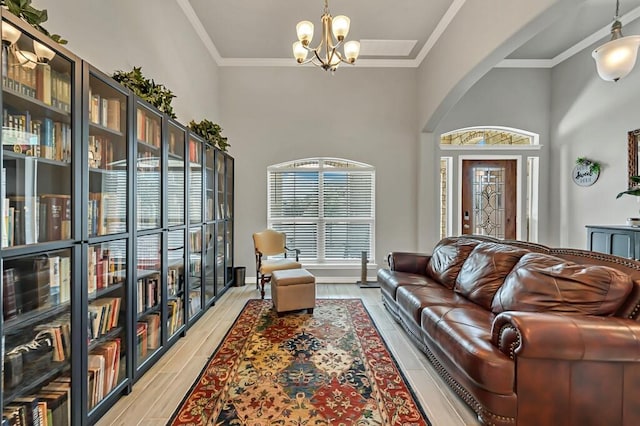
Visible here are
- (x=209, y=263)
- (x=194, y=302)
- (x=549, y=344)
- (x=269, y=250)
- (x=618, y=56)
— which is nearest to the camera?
(x=549, y=344)

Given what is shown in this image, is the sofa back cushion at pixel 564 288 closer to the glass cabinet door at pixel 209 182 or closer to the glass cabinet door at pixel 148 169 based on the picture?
the glass cabinet door at pixel 148 169

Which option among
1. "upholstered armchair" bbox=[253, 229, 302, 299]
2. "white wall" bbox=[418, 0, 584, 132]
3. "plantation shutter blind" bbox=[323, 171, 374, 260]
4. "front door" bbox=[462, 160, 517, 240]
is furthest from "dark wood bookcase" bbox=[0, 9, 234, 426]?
"front door" bbox=[462, 160, 517, 240]

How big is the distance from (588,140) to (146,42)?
6.03 metres

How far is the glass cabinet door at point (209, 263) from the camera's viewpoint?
376 cm

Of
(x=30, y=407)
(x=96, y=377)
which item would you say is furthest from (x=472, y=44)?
(x=30, y=407)

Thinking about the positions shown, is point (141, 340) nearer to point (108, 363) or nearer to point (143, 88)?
point (108, 363)

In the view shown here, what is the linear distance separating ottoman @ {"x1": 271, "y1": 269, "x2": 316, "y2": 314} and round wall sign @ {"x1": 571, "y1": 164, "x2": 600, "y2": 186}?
4402 millimetres

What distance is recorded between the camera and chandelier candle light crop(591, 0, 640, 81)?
106 inches

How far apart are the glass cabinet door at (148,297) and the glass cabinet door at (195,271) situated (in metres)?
0.69

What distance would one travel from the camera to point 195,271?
11.4 feet

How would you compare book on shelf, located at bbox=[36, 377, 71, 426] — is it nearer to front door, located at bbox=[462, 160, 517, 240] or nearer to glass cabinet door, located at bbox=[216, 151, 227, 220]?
glass cabinet door, located at bbox=[216, 151, 227, 220]

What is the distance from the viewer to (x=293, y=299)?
3.61 metres

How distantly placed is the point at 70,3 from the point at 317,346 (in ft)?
10.7

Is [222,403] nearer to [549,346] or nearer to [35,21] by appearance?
[549,346]
